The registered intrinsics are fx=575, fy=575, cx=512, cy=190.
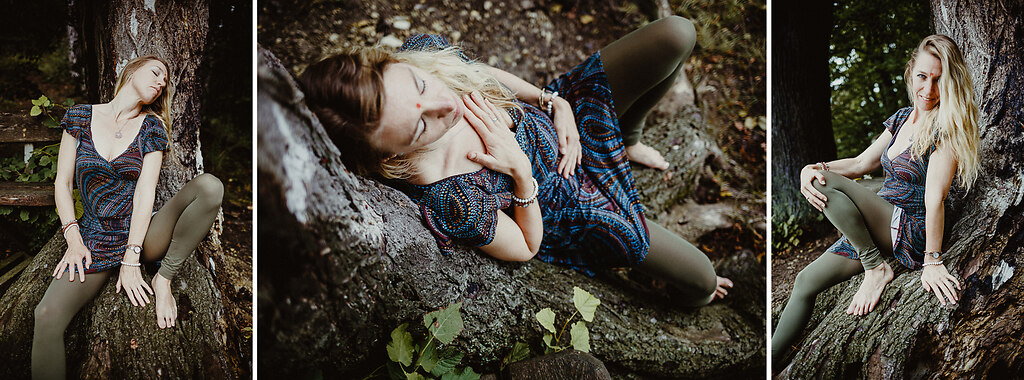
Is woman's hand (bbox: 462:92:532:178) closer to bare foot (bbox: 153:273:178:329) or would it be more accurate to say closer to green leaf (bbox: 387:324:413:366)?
green leaf (bbox: 387:324:413:366)

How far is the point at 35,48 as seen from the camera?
2.38 m

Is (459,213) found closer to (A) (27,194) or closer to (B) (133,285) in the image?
(B) (133,285)

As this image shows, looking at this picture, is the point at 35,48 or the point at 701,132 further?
the point at 701,132

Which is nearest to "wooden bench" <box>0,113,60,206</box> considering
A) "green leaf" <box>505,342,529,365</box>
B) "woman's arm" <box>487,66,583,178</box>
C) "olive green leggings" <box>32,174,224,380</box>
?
"olive green leggings" <box>32,174,224,380</box>

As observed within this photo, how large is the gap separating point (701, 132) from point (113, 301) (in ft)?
8.78

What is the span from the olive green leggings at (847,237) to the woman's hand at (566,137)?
3.64 feet

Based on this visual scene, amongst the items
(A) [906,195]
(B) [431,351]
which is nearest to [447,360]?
(B) [431,351]

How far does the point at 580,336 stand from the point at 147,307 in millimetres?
1795

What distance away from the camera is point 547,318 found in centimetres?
242

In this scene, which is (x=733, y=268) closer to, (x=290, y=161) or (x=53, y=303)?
(x=290, y=161)

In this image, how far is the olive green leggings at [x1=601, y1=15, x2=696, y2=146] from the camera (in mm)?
2453

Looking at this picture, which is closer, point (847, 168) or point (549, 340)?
point (549, 340)

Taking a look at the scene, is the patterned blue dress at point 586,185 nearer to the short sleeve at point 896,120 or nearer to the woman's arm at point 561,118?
the woman's arm at point 561,118

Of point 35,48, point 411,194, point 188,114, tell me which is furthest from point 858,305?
point 35,48
